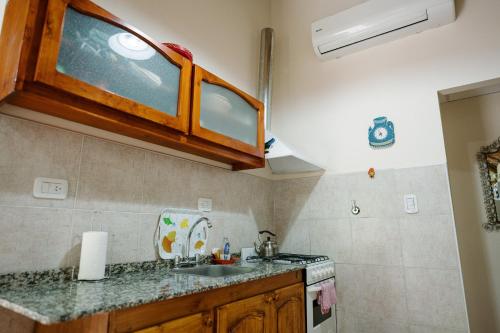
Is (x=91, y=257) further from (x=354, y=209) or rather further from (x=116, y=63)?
(x=354, y=209)

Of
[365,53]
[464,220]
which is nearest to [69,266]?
[365,53]

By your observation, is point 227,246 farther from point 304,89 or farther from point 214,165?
point 304,89

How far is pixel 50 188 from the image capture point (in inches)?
52.2

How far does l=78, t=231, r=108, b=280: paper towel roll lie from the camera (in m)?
1.31

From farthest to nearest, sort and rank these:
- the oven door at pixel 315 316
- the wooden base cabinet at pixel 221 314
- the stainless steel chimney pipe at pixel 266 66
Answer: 1. the stainless steel chimney pipe at pixel 266 66
2. the oven door at pixel 315 316
3. the wooden base cabinet at pixel 221 314

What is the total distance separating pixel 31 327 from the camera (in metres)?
1.17

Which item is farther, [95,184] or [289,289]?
[289,289]

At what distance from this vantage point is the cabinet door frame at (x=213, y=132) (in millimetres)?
1682

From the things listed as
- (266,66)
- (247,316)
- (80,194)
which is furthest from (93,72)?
(266,66)

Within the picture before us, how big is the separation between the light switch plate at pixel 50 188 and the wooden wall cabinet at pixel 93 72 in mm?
303

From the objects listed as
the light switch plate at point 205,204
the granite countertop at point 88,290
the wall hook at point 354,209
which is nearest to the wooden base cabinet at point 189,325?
the granite countertop at point 88,290

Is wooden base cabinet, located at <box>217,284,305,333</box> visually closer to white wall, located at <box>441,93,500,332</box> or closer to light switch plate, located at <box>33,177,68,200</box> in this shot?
light switch plate, located at <box>33,177,68,200</box>

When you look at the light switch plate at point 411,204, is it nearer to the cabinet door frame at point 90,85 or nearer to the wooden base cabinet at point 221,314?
the wooden base cabinet at point 221,314

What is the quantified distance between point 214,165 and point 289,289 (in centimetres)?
101
